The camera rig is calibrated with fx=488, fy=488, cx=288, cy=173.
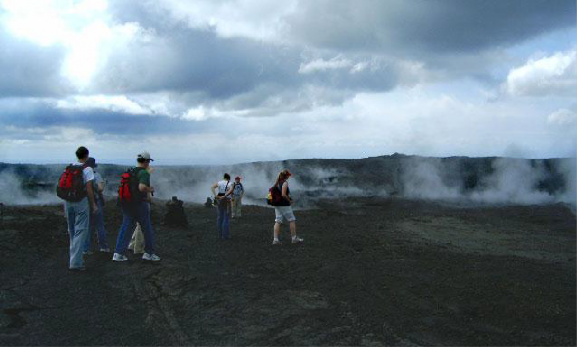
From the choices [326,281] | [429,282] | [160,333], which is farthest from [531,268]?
[160,333]

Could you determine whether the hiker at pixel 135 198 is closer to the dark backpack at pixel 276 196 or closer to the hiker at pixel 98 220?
the hiker at pixel 98 220

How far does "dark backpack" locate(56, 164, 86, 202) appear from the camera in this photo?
8.27 metres

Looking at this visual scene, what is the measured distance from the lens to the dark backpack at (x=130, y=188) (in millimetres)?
8727

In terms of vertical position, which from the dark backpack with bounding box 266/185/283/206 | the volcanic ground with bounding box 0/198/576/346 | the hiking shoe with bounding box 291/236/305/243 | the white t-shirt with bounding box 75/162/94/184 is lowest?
the volcanic ground with bounding box 0/198/576/346

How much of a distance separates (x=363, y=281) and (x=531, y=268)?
12.6 ft

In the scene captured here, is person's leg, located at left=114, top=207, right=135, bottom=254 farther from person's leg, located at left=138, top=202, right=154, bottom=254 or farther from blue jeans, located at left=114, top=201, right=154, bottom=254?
person's leg, located at left=138, top=202, right=154, bottom=254

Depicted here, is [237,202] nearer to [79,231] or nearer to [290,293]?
[79,231]

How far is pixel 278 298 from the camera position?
276 inches

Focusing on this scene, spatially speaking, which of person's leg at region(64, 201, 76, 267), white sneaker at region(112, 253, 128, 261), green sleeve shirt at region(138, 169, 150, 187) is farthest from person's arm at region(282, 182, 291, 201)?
person's leg at region(64, 201, 76, 267)

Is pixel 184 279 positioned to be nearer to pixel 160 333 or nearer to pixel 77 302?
pixel 77 302

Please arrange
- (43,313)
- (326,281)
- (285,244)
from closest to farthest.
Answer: (43,313) < (326,281) < (285,244)

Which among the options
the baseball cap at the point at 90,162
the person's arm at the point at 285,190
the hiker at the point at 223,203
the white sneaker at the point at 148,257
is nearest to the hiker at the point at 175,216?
the hiker at the point at 223,203

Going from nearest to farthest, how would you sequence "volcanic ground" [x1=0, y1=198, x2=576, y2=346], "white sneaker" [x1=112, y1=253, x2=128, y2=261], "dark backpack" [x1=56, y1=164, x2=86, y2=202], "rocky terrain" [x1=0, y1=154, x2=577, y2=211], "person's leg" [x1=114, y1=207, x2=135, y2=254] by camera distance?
"volcanic ground" [x1=0, y1=198, x2=576, y2=346], "dark backpack" [x1=56, y1=164, x2=86, y2=202], "person's leg" [x1=114, y1=207, x2=135, y2=254], "white sneaker" [x1=112, y1=253, x2=128, y2=261], "rocky terrain" [x1=0, y1=154, x2=577, y2=211]

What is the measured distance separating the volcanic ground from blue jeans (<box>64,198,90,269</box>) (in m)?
0.28
